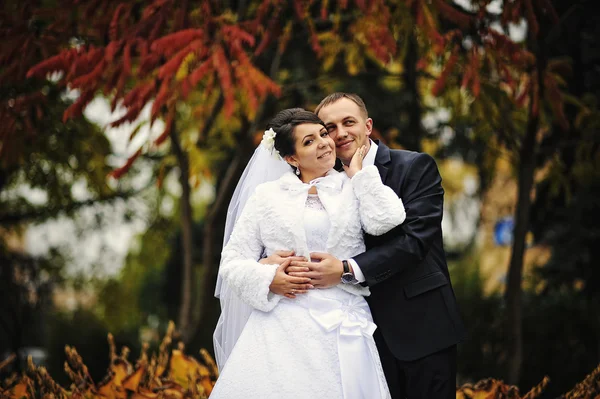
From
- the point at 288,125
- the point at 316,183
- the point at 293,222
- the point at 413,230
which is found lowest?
the point at 413,230

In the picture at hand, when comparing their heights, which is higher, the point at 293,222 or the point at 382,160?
the point at 382,160

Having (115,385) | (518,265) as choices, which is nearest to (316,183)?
(115,385)

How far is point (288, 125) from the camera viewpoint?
3645 millimetres

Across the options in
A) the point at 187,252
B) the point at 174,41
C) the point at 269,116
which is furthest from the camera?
the point at 269,116

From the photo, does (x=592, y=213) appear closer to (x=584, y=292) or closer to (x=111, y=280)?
(x=584, y=292)

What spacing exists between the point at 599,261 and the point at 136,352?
17.1 ft

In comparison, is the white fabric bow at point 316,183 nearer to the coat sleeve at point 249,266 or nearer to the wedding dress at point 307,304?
the wedding dress at point 307,304

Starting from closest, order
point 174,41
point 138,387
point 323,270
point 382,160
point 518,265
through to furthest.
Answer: point 323,270, point 382,160, point 138,387, point 174,41, point 518,265

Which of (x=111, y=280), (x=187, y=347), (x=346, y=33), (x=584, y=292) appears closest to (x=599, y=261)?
(x=584, y=292)

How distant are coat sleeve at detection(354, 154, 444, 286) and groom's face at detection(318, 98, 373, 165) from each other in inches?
12.8

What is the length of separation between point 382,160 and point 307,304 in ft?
2.92

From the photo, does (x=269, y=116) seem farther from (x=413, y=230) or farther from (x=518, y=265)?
(x=413, y=230)

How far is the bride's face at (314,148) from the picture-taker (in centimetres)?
358

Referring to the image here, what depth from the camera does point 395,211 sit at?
11.1ft
